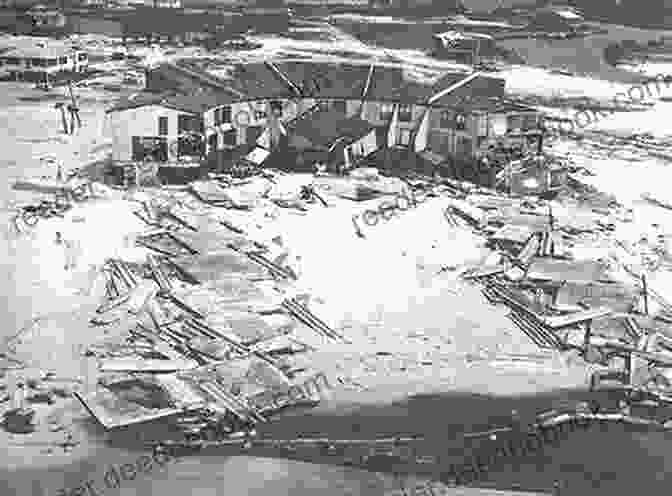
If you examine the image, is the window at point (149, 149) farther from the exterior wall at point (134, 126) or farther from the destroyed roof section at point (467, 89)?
the destroyed roof section at point (467, 89)

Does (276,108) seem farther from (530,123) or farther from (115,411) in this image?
(115,411)

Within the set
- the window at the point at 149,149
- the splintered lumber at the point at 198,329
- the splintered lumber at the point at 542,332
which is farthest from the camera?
the window at the point at 149,149

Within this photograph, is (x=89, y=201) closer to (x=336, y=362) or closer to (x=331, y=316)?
(x=331, y=316)

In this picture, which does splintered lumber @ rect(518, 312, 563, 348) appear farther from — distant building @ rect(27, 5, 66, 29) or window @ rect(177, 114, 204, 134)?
distant building @ rect(27, 5, 66, 29)

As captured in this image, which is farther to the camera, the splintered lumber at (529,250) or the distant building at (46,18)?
the distant building at (46,18)

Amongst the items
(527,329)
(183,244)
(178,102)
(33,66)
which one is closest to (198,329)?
(183,244)

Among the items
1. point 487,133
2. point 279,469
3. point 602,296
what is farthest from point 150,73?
point 279,469

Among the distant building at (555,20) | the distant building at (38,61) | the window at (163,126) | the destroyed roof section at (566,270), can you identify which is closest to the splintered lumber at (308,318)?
the destroyed roof section at (566,270)
